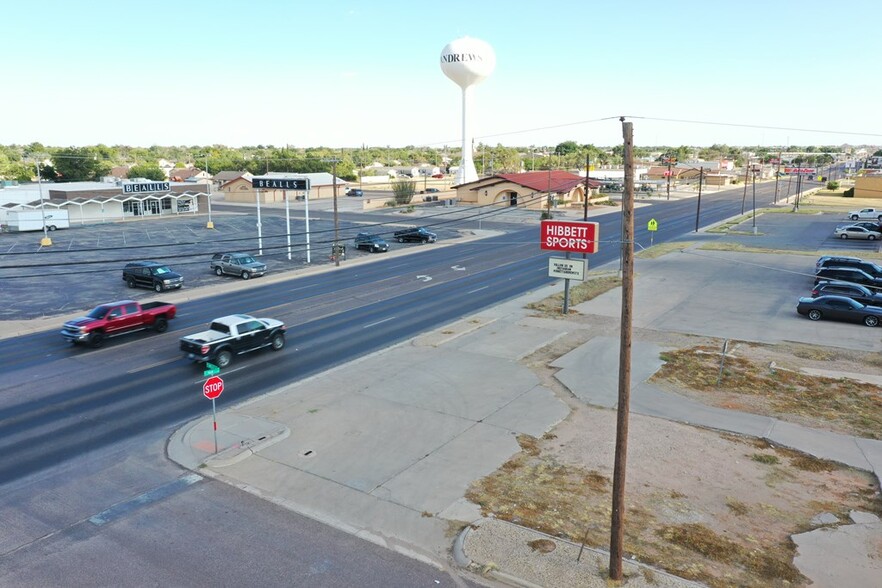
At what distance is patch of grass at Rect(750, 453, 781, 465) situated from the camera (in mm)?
15016

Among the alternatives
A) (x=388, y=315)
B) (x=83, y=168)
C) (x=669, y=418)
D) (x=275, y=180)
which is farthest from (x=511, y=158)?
(x=669, y=418)

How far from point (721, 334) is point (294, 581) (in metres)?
22.0

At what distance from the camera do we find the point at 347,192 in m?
115

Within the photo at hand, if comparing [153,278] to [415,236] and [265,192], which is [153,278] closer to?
[415,236]

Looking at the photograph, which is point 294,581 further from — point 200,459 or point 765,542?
point 765,542

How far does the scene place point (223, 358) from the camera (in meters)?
22.9

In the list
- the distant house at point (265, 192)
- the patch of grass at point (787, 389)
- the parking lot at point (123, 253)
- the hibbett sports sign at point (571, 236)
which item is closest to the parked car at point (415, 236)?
A: the parking lot at point (123, 253)

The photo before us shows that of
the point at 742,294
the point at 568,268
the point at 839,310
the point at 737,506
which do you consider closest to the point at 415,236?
the point at 568,268

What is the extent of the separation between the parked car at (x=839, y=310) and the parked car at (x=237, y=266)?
3139cm

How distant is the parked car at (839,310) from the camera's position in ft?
90.3

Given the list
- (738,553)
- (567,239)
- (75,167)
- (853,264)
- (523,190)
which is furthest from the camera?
(75,167)

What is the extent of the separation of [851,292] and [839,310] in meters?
2.87

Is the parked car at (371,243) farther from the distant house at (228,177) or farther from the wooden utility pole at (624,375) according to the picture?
the distant house at (228,177)

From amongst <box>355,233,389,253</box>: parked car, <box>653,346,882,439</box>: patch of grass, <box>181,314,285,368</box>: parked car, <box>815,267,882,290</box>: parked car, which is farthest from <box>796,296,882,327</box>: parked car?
<box>355,233,389,253</box>: parked car
